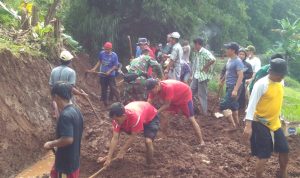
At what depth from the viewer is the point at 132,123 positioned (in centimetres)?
627

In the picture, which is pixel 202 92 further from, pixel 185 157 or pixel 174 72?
Result: pixel 185 157

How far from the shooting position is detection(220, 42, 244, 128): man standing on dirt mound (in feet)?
28.7

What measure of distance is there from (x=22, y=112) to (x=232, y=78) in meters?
4.18

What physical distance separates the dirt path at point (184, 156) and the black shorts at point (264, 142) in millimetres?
857

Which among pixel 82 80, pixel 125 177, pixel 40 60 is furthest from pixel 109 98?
pixel 125 177

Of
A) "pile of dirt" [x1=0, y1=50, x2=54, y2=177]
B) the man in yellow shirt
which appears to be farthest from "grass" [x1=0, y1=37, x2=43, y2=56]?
the man in yellow shirt

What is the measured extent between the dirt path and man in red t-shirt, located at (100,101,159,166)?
28 cm

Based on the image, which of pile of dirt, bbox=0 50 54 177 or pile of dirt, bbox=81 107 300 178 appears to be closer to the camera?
pile of dirt, bbox=81 107 300 178

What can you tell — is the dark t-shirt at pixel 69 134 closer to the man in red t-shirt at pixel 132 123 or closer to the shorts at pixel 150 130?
the man in red t-shirt at pixel 132 123

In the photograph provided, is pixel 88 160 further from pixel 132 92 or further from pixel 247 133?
pixel 132 92

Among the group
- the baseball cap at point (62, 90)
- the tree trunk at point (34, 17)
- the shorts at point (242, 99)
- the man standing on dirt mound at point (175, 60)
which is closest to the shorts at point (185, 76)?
the man standing on dirt mound at point (175, 60)

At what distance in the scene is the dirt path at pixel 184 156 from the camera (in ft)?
22.1

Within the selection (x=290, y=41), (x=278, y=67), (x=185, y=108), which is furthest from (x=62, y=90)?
(x=290, y=41)

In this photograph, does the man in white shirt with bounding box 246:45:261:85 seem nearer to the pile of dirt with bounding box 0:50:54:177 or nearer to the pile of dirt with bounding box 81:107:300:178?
the pile of dirt with bounding box 81:107:300:178
